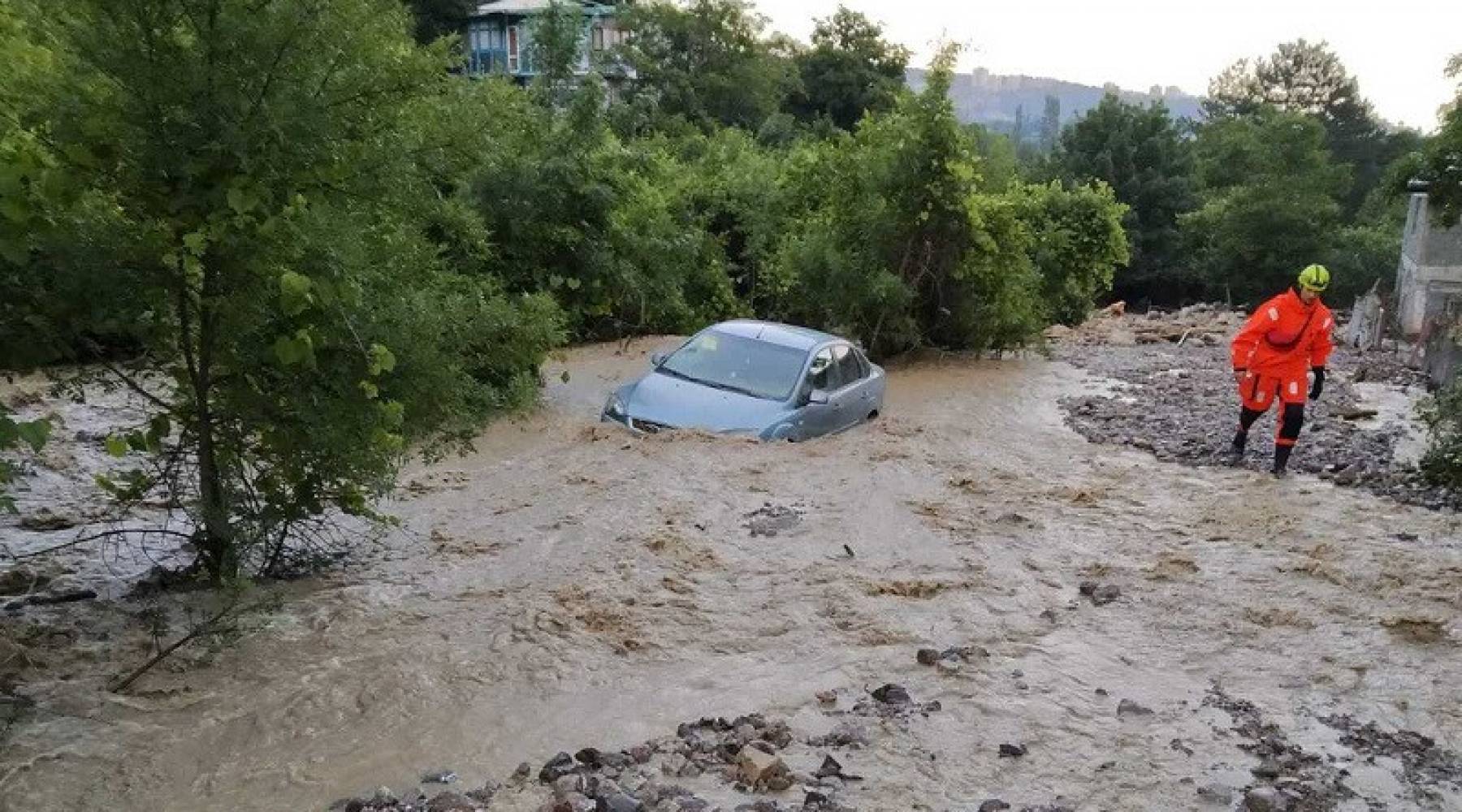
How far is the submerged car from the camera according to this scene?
37.2 ft

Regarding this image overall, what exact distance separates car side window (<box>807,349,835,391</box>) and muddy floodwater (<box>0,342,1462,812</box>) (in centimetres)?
100

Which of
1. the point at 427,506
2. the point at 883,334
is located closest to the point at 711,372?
the point at 427,506

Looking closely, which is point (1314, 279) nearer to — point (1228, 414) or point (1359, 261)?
point (1228, 414)

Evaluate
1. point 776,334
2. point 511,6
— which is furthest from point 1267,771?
point 511,6

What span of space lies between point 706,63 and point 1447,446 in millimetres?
39473

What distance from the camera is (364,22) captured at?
20.7 feet

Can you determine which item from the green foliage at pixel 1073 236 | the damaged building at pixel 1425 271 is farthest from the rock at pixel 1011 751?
the damaged building at pixel 1425 271

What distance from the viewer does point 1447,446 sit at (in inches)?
436

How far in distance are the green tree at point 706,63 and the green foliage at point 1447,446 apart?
118 feet

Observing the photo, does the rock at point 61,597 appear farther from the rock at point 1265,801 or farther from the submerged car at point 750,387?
the rock at point 1265,801

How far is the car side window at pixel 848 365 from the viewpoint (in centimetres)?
1267

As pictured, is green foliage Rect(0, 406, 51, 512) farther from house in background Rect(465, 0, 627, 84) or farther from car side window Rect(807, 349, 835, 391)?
house in background Rect(465, 0, 627, 84)

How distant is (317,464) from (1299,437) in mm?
11211

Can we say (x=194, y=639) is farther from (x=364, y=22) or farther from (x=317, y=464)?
(x=364, y=22)
